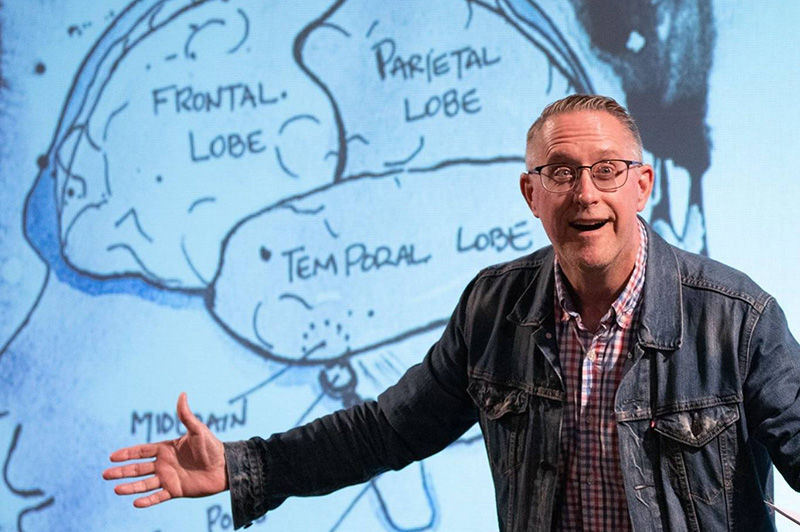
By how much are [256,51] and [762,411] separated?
159 centimetres

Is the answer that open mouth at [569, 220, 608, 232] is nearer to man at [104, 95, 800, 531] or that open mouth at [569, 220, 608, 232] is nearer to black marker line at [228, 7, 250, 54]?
man at [104, 95, 800, 531]

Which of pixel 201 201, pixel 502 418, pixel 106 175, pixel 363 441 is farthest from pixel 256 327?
pixel 502 418

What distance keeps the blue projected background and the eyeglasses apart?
2.30 feet

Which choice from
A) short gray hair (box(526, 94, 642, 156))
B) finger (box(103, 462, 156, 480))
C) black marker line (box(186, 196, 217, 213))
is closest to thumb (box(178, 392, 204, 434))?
finger (box(103, 462, 156, 480))

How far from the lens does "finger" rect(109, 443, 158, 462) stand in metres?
1.63

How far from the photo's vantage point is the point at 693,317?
1.51 metres

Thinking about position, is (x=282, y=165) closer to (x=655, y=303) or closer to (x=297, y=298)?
(x=297, y=298)

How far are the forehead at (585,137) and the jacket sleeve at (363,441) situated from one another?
335 millimetres

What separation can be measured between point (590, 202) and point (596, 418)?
32 centimetres

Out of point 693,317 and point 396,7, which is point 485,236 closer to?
point 396,7

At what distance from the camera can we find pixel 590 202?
4.82ft

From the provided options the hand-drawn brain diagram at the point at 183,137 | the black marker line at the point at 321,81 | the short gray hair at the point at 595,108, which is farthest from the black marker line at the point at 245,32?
the short gray hair at the point at 595,108

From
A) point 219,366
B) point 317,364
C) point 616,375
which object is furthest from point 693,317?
point 219,366

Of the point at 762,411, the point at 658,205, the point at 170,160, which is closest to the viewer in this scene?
the point at 762,411
